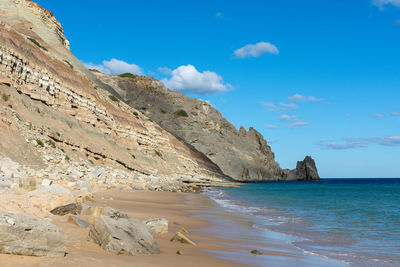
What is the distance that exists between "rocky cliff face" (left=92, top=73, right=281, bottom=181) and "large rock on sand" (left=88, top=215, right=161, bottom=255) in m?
92.2

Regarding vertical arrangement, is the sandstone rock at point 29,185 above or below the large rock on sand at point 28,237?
above

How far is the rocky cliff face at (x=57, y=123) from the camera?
24.1 metres

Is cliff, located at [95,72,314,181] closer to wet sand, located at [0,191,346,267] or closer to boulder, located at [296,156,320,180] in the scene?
boulder, located at [296,156,320,180]

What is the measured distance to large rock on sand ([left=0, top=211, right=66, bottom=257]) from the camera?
5.60 metres

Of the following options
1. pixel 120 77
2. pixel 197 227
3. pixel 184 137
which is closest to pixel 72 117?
pixel 197 227

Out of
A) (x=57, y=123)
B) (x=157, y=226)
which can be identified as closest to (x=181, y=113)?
(x=57, y=123)

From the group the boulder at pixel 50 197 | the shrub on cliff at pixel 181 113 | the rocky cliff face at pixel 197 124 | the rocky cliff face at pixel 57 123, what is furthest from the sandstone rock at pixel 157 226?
the shrub on cliff at pixel 181 113

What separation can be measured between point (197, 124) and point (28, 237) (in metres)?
105

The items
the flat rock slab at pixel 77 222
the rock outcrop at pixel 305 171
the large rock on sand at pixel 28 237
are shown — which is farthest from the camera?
the rock outcrop at pixel 305 171

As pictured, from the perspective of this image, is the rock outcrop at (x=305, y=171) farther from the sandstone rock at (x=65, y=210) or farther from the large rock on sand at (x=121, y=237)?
the large rock on sand at (x=121, y=237)

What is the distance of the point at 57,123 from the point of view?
33.4 meters

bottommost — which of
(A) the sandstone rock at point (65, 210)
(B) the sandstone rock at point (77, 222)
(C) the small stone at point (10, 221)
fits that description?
(B) the sandstone rock at point (77, 222)

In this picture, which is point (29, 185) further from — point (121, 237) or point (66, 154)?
point (66, 154)

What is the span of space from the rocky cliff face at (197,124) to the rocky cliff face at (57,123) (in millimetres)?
44469
